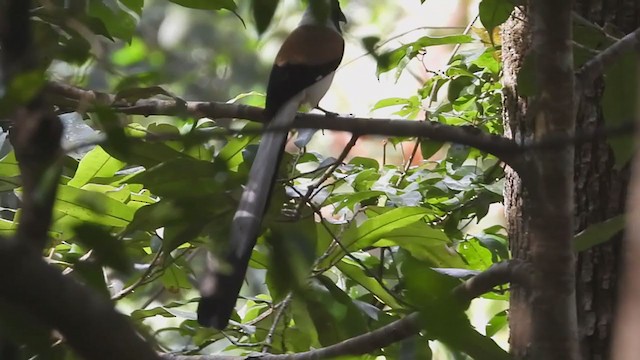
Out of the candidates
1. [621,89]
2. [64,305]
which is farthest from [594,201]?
[64,305]

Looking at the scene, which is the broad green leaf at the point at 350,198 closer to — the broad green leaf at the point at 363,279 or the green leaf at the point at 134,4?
the broad green leaf at the point at 363,279

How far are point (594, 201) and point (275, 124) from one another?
0.58m

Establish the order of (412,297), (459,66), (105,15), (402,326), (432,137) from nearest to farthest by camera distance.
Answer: (412,297) → (432,137) → (402,326) → (105,15) → (459,66)

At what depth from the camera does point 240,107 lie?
1183 mm

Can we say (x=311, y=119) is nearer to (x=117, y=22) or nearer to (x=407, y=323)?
(x=407, y=323)

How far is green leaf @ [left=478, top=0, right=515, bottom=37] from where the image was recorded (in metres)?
1.06

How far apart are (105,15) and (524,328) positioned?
620 millimetres

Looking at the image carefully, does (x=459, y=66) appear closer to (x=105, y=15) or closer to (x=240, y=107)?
(x=240, y=107)

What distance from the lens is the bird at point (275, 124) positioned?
2.31 ft

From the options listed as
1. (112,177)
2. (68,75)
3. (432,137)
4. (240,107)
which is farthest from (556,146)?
(112,177)

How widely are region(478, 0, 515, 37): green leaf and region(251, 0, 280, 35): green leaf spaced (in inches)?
22.8

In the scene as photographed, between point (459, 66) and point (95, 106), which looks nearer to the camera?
point (95, 106)

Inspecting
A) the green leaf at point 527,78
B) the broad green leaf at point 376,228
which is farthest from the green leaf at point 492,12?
the broad green leaf at point 376,228

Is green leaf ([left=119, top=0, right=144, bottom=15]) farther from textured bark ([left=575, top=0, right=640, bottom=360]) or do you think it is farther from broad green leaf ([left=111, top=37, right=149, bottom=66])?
textured bark ([left=575, top=0, right=640, bottom=360])
